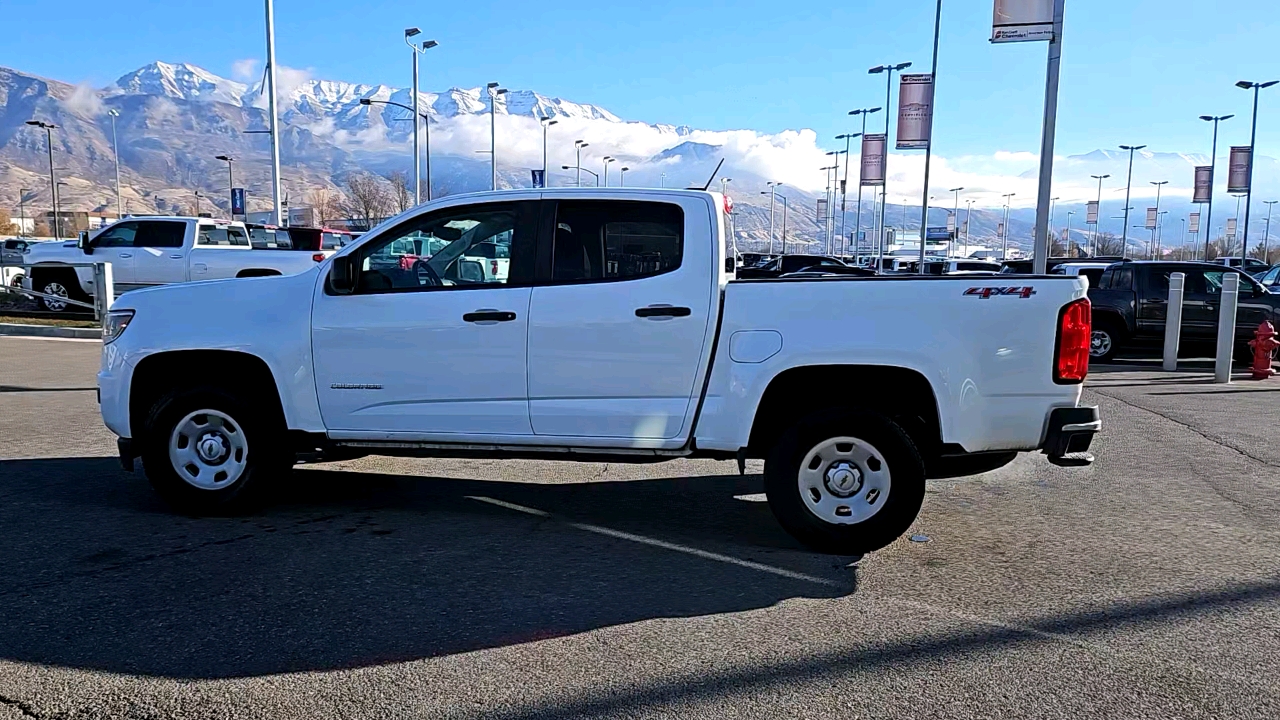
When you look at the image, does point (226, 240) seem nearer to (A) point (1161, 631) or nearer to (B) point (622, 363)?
(B) point (622, 363)

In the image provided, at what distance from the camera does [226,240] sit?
19641mm

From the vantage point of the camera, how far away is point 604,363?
17.7ft

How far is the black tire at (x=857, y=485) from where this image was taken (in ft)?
17.0

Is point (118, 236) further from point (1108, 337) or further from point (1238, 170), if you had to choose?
point (1238, 170)

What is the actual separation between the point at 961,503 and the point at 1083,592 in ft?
6.00

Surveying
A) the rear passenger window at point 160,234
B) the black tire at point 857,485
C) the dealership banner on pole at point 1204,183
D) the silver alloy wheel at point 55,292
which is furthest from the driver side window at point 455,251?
the dealership banner on pole at point 1204,183

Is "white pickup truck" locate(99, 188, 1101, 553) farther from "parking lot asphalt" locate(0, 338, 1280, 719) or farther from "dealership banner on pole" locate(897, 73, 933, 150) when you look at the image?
"dealership banner on pole" locate(897, 73, 933, 150)

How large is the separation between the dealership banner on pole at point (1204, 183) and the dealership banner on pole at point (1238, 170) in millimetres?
8168

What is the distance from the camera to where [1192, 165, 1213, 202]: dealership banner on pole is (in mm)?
54625

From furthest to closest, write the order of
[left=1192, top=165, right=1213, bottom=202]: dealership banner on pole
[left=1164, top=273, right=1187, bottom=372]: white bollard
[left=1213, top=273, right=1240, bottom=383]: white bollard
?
1. [left=1192, top=165, right=1213, bottom=202]: dealership banner on pole
2. [left=1164, top=273, right=1187, bottom=372]: white bollard
3. [left=1213, top=273, right=1240, bottom=383]: white bollard

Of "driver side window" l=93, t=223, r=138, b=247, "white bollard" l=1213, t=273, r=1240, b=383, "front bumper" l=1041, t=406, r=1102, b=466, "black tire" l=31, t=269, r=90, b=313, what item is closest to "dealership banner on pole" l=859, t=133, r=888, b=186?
"white bollard" l=1213, t=273, r=1240, b=383

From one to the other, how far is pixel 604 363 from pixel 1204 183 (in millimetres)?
59454

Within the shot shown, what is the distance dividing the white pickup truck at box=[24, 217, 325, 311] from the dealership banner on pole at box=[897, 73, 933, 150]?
1754 cm

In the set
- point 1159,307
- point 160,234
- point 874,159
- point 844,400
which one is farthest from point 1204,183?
point 844,400
